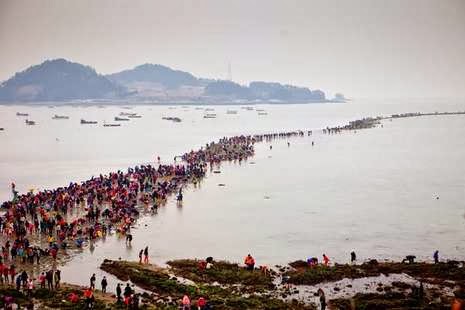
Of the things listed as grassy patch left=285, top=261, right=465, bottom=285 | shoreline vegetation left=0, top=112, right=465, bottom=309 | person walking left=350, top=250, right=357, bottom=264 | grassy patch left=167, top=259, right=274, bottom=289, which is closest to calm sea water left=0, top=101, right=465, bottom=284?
person walking left=350, top=250, right=357, bottom=264

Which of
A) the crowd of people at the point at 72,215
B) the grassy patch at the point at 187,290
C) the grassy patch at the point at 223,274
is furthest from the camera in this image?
the crowd of people at the point at 72,215

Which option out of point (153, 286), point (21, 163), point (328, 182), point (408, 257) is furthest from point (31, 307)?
point (21, 163)

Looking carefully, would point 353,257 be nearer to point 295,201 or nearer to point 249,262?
point 249,262

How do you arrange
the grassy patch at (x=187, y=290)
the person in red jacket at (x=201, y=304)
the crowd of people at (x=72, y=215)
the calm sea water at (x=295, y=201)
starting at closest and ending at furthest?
the person in red jacket at (x=201, y=304), the grassy patch at (x=187, y=290), the crowd of people at (x=72, y=215), the calm sea water at (x=295, y=201)

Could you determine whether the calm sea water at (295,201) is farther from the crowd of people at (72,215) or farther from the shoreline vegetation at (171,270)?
the shoreline vegetation at (171,270)

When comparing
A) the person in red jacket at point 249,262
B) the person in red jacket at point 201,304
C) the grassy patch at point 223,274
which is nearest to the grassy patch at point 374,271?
the grassy patch at point 223,274

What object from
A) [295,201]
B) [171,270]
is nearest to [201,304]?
[171,270]

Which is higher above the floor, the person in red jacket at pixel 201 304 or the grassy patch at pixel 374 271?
the person in red jacket at pixel 201 304

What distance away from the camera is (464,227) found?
131 ft

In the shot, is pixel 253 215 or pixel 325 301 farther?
pixel 253 215

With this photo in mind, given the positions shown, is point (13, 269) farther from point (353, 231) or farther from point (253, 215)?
point (353, 231)

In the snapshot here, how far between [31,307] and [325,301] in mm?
14343

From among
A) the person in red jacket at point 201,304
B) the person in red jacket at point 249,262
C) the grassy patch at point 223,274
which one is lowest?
the grassy patch at point 223,274

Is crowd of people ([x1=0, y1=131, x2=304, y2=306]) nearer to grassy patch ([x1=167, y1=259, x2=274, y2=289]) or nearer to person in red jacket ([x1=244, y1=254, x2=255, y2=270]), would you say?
grassy patch ([x1=167, y1=259, x2=274, y2=289])
